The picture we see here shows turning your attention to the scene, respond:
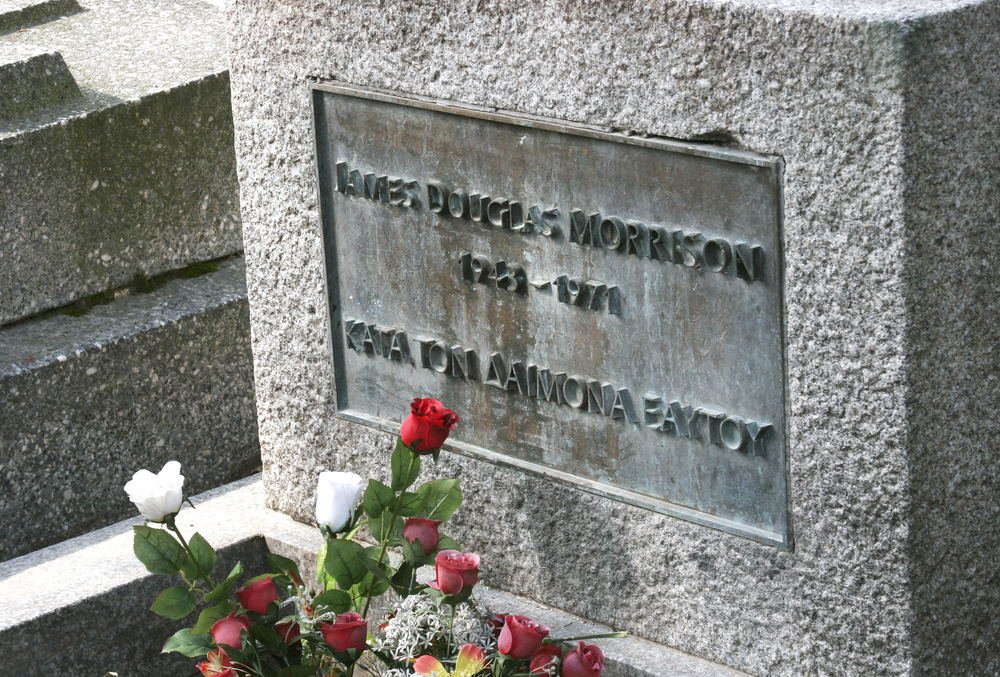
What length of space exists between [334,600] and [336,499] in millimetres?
196

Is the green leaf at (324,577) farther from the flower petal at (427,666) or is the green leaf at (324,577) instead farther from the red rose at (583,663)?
the red rose at (583,663)

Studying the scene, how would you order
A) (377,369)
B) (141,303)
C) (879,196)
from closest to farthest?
1. (879,196)
2. (377,369)
3. (141,303)

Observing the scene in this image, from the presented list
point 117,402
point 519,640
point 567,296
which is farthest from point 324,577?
point 117,402

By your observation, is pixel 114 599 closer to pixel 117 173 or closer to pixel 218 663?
pixel 218 663

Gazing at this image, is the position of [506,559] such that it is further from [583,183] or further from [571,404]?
[583,183]

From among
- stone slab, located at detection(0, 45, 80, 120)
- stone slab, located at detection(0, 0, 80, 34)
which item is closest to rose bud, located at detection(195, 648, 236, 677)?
stone slab, located at detection(0, 45, 80, 120)

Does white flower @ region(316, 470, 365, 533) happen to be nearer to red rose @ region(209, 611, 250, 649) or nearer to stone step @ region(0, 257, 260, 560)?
red rose @ region(209, 611, 250, 649)

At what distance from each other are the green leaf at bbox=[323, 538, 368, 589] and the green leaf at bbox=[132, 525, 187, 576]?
0.29 meters

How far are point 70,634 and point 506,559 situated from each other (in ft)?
3.17

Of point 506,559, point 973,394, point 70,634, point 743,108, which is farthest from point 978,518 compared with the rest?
point 70,634

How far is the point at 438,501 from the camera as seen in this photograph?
2922 mm

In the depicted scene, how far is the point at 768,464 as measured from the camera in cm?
258

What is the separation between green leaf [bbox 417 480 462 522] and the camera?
2.92 meters

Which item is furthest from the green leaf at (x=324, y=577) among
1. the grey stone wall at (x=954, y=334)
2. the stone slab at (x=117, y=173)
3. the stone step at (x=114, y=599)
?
the stone slab at (x=117, y=173)
